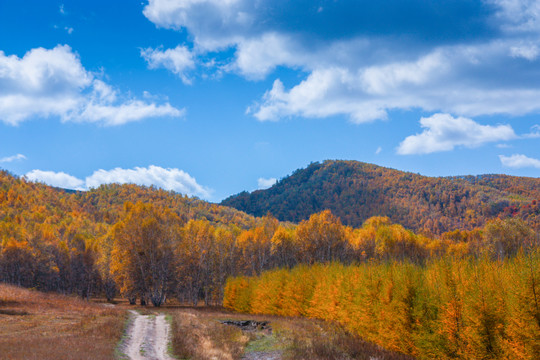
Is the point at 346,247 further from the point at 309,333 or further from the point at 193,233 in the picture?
the point at 309,333

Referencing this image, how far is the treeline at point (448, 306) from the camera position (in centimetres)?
1357

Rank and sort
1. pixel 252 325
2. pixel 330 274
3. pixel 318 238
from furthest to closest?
pixel 318 238, pixel 252 325, pixel 330 274

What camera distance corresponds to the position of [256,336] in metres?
33.8

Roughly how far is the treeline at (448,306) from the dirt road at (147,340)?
13.6 metres

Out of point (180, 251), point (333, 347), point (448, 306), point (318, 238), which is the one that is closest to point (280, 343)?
point (333, 347)

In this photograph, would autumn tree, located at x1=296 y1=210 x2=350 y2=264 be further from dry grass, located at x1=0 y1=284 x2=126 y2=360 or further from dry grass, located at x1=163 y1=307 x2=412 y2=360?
dry grass, located at x1=0 y1=284 x2=126 y2=360

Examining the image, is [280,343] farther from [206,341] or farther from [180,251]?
[180,251]

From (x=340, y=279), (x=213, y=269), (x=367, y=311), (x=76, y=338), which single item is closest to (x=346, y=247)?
(x=213, y=269)

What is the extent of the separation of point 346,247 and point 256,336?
67.0m

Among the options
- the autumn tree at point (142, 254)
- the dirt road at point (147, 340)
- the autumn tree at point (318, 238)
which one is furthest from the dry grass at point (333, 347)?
the autumn tree at point (318, 238)

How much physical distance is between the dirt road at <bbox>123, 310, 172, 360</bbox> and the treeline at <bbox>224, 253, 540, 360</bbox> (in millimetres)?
13592

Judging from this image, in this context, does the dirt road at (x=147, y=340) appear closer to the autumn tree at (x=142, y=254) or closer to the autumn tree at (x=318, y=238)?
the autumn tree at (x=142, y=254)

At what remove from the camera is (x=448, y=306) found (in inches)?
683

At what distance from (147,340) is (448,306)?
69.6 ft
